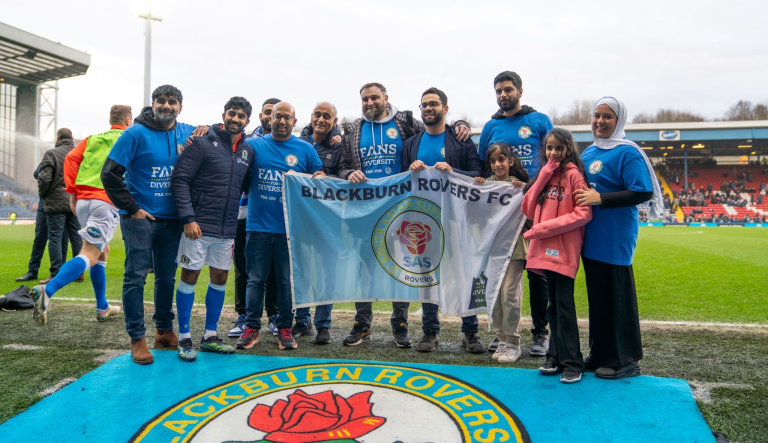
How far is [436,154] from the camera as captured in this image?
4.32 meters

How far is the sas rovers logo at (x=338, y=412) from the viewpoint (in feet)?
8.43

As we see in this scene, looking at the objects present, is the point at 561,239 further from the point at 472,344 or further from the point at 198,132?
the point at 198,132

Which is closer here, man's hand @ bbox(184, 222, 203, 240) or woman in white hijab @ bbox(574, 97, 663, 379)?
woman in white hijab @ bbox(574, 97, 663, 379)

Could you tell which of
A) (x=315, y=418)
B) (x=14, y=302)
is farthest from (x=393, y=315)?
(x=14, y=302)

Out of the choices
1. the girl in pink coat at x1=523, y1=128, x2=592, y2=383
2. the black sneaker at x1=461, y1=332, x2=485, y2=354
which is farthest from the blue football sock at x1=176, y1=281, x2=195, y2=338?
the girl in pink coat at x1=523, y1=128, x2=592, y2=383

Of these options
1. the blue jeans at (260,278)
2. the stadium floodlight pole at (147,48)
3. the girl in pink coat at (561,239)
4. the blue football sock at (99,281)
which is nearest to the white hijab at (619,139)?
the girl in pink coat at (561,239)

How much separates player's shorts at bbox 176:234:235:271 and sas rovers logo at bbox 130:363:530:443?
3.55 ft

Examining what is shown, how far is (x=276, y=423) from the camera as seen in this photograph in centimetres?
270

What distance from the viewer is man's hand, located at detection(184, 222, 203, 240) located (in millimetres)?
3855

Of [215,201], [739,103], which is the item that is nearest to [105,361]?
[215,201]

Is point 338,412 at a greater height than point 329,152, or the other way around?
point 329,152

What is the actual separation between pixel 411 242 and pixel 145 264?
2.15 m

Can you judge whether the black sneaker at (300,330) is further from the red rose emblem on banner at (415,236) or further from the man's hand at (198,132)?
the man's hand at (198,132)

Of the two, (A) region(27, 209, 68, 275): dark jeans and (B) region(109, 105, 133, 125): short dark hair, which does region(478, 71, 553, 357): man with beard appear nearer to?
(B) region(109, 105, 133, 125): short dark hair
